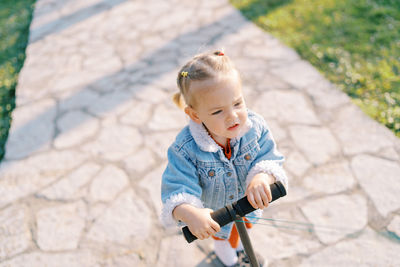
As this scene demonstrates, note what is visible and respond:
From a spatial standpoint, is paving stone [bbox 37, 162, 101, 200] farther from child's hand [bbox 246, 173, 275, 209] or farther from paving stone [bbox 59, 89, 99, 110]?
child's hand [bbox 246, 173, 275, 209]

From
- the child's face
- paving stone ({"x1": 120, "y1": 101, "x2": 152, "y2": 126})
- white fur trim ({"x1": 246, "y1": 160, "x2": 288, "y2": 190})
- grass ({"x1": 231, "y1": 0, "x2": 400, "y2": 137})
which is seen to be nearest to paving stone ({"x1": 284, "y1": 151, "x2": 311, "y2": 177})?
grass ({"x1": 231, "y1": 0, "x2": 400, "y2": 137})

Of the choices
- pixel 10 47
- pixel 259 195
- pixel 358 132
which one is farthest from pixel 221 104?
pixel 10 47

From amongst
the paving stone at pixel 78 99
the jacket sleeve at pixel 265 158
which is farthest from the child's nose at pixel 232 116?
the paving stone at pixel 78 99

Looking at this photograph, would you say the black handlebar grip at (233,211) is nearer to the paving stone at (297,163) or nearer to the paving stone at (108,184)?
the paving stone at (297,163)

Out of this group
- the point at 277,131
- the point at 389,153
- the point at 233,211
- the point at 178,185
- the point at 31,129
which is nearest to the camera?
the point at 233,211

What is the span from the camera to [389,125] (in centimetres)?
304

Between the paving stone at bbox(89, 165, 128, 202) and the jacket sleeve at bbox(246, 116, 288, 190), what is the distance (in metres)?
1.48

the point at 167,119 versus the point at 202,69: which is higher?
the point at 202,69

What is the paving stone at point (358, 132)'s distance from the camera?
290 cm

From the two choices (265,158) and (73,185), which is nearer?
(265,158)

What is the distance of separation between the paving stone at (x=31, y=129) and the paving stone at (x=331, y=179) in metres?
2.56

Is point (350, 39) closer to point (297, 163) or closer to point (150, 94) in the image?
point (297, 163)

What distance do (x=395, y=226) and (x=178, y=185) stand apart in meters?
1.69

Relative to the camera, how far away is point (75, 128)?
3520 mm
